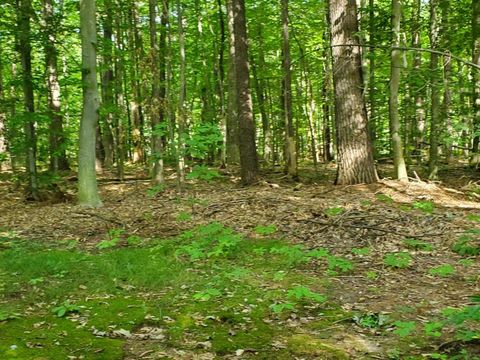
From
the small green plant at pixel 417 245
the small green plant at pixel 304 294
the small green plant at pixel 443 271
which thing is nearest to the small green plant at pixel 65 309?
the small green plant at pixel 304 294

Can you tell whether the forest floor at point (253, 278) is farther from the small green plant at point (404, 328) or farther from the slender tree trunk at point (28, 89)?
the slender tree trunk at point (28, 89)

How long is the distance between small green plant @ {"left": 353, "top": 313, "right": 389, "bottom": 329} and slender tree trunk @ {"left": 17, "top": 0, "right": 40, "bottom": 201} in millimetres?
8963

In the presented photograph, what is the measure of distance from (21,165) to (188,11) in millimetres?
10911

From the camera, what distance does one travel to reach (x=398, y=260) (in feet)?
19.2

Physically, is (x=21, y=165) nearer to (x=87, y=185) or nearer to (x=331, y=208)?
(x=87, y=185)

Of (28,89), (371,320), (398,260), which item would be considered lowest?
(371,320)

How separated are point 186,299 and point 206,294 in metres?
0.24

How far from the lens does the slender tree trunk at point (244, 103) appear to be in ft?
37.5

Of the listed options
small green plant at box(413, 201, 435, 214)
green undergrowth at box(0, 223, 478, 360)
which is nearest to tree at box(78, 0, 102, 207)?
green undergrowth at box(0, 223, 478, 360)

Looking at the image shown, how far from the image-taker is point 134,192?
40.8ft

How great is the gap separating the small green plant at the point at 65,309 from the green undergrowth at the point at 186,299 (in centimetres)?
1

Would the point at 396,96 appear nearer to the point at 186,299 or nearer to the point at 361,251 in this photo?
the point at 361,251

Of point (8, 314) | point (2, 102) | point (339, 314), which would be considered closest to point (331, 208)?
point (339, 314)

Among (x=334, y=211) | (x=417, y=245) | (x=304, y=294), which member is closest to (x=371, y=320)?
(x=304, y=294)
